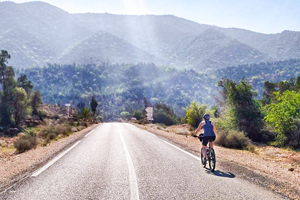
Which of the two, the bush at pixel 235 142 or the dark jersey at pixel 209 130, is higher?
the dark jersey at pixel 209 130

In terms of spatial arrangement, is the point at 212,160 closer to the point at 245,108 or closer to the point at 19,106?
the point at 245,108

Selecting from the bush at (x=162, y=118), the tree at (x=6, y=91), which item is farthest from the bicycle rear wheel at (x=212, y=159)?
the bush at (x=162, y=118)

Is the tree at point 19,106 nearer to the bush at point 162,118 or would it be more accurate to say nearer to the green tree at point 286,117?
the bush at point 162,118

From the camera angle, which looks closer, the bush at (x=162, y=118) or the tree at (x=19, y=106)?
the tree at (x=19, y=106)

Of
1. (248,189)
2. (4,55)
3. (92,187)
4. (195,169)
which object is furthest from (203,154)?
(4,55)

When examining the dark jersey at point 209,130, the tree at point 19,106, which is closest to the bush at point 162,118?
the tree at point 19,106

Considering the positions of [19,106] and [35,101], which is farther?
[35,101]

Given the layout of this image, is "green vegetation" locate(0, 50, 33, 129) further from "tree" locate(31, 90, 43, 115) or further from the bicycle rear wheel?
the bicycle rear wheel

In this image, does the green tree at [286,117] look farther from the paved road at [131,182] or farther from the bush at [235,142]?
Result: the paved road at [131,182]

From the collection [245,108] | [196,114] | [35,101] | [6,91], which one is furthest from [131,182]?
[35,101]

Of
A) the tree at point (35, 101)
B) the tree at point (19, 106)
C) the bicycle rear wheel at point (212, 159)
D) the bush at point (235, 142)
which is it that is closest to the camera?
the bicycle rear wheel at point (212, 159)

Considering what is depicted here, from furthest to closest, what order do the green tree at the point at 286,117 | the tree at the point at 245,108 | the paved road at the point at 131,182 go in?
the tree at the point at 245,108, the green tree at the point at 286,117, the paved road at the point at 131,182

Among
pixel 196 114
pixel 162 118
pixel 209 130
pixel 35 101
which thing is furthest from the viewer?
pixel 162 118

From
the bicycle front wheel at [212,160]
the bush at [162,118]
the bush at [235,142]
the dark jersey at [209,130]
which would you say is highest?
the dark jersey at [209,130]
